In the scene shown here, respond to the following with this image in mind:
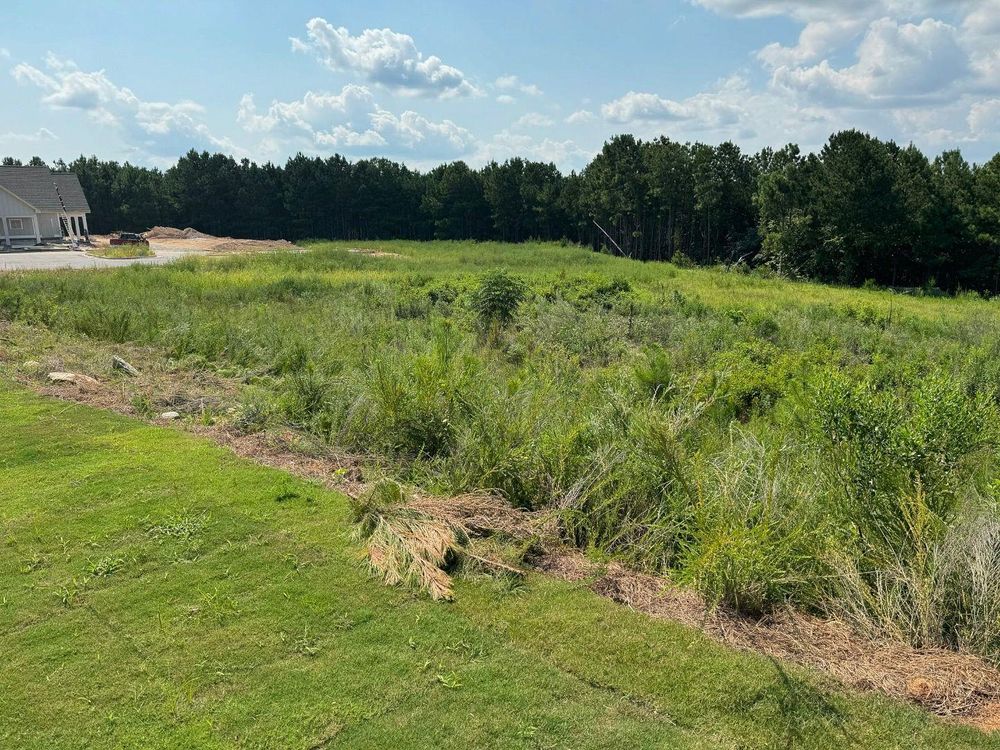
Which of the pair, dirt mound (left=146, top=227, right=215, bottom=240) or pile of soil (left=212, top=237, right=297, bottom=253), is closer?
pile of soil (left=212, top=237, right=297, bottom=253)

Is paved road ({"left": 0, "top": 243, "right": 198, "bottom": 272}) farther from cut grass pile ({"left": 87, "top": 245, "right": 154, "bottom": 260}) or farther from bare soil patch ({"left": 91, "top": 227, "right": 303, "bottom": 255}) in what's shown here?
bare soil patch ({"left": 91, "top": 227, "right": 303, "bottom": 255})

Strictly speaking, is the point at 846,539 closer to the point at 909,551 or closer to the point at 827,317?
the point at 909,551

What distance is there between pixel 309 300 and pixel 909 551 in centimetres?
1671

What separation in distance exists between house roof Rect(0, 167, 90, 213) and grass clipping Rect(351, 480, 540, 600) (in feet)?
152

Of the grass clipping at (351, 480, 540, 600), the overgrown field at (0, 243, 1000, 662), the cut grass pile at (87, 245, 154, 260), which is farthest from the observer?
the cut grass pile at (87, 245, 154, 260)

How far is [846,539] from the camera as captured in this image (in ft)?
15.0

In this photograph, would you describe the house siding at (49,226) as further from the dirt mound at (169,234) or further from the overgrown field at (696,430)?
the overgrown field at (696,430)

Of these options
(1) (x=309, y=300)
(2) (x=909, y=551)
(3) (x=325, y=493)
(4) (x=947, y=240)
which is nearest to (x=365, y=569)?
(3) (x=325, y=493)

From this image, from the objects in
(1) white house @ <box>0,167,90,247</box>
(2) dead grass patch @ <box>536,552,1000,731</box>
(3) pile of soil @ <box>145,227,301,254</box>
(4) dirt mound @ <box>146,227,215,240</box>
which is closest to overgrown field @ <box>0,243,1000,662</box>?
(2) dead grass patch @ <box>536,552,1000,731</box>

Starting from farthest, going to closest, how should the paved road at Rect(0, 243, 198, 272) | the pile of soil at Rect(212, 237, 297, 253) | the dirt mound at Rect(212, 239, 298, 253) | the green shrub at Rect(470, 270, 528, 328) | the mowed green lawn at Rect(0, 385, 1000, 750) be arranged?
the pile of soil at Rect(212, 237, 297, 253) < the dirt mound at Rect(212, 239, 298, 253) < the paved road at Rect(0, 243, 198, 272) < the green shrub at Rect(470, 270, 528, 328) < the mowed green lawn at Rect(0, 385, 1000, 750)

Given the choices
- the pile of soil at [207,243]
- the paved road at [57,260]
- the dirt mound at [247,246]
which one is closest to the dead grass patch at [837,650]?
the paved road at [57,260]

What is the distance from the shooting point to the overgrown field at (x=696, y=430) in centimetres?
425

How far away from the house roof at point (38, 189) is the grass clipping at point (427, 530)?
152 ft

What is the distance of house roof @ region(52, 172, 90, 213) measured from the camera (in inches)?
1855
